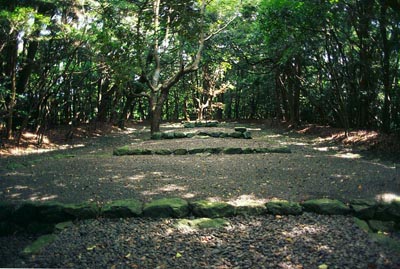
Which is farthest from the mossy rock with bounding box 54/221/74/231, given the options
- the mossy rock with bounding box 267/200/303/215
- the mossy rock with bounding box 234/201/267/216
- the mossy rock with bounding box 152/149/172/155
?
the mossy rock with bounding box 152/149/172/155

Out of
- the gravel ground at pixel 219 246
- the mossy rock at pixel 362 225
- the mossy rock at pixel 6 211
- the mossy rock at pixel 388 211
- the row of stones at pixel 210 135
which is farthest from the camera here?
the row of stones at pixel 210 135

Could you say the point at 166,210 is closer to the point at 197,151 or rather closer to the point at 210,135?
the point at 197,151

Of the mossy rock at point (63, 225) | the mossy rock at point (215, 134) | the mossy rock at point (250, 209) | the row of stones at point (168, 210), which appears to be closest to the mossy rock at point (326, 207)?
the row of stones at point (168, 210)

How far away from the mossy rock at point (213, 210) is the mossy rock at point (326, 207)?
0.92 metres

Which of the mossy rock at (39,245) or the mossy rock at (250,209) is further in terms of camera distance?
the mossy rock at (250,209)

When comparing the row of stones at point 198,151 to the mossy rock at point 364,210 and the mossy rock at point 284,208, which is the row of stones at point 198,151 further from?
the mossy rock at point 364,210

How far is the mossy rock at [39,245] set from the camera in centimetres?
313

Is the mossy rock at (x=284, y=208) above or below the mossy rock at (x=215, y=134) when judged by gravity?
below

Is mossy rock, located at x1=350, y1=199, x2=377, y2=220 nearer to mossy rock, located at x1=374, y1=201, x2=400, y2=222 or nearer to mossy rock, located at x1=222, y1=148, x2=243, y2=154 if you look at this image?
mossy rock, located at x1=374, y1=201, x2=400, y2=222

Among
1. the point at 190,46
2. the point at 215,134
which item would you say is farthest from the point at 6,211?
the point at 190,46

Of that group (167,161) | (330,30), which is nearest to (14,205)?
(167,161)

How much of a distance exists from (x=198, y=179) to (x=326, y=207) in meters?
2.10

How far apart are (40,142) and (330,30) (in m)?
10.1

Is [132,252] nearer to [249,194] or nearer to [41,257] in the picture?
[41,257]
